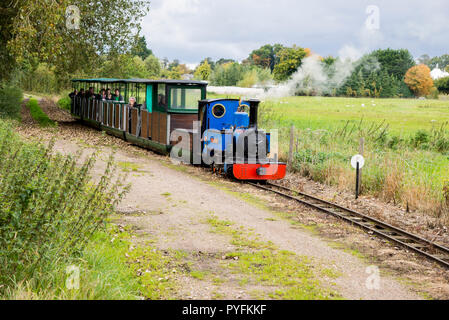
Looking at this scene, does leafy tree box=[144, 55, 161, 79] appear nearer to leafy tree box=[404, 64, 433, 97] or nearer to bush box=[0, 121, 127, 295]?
leafy tree box=[404, 64, 433, 97]

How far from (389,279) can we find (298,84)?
1706 cm

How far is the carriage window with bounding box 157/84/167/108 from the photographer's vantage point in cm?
1703

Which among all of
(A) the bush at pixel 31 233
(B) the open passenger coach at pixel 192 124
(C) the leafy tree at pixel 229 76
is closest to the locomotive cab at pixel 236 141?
(B) the open passenger coach at pixel 192 124

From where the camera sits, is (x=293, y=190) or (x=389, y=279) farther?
(x=293, y=190)

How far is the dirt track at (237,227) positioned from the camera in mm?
6055

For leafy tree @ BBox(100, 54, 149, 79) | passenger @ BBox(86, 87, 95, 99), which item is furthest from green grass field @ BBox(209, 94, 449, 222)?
leafy tree @ BBox(100, 54, 149, 79)

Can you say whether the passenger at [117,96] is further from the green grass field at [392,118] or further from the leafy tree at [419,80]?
the leafy tree at [419,80]

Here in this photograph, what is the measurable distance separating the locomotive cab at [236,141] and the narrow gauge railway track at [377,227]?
0.67 metres

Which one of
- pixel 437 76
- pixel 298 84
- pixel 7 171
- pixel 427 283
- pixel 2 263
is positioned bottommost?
pixel 427 283

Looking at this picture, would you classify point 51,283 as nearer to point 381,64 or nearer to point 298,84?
point 298,84

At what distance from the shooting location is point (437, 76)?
2393 inches
